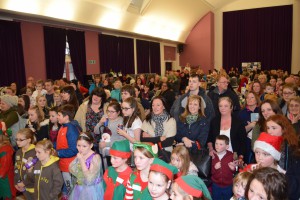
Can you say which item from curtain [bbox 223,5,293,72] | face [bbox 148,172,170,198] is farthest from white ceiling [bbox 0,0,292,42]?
face [bbox 148,172,170,198]

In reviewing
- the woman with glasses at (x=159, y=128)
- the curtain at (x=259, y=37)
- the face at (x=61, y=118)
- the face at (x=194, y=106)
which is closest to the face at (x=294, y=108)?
the face at (x=194, y=106)

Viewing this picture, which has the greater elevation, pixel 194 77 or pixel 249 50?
pixel 249 50

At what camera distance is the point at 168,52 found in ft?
70.9

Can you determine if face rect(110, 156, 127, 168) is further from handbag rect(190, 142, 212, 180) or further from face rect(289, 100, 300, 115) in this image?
face rect(289, 100, 300, 115)

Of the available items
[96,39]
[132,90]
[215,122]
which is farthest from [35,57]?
[215,122]

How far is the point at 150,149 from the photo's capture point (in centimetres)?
298

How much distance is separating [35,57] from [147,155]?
30.9ft

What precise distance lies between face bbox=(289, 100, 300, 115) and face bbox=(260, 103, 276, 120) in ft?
1.60

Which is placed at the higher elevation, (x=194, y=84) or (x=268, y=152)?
(x=194, y=84)

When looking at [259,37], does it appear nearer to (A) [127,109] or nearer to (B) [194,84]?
(B) [194,84]

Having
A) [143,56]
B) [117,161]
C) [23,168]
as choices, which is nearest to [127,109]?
[117,161]

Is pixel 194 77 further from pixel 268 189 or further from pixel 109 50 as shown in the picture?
pixel 109 50

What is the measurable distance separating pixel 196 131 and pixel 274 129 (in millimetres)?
1110

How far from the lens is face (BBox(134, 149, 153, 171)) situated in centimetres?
288
